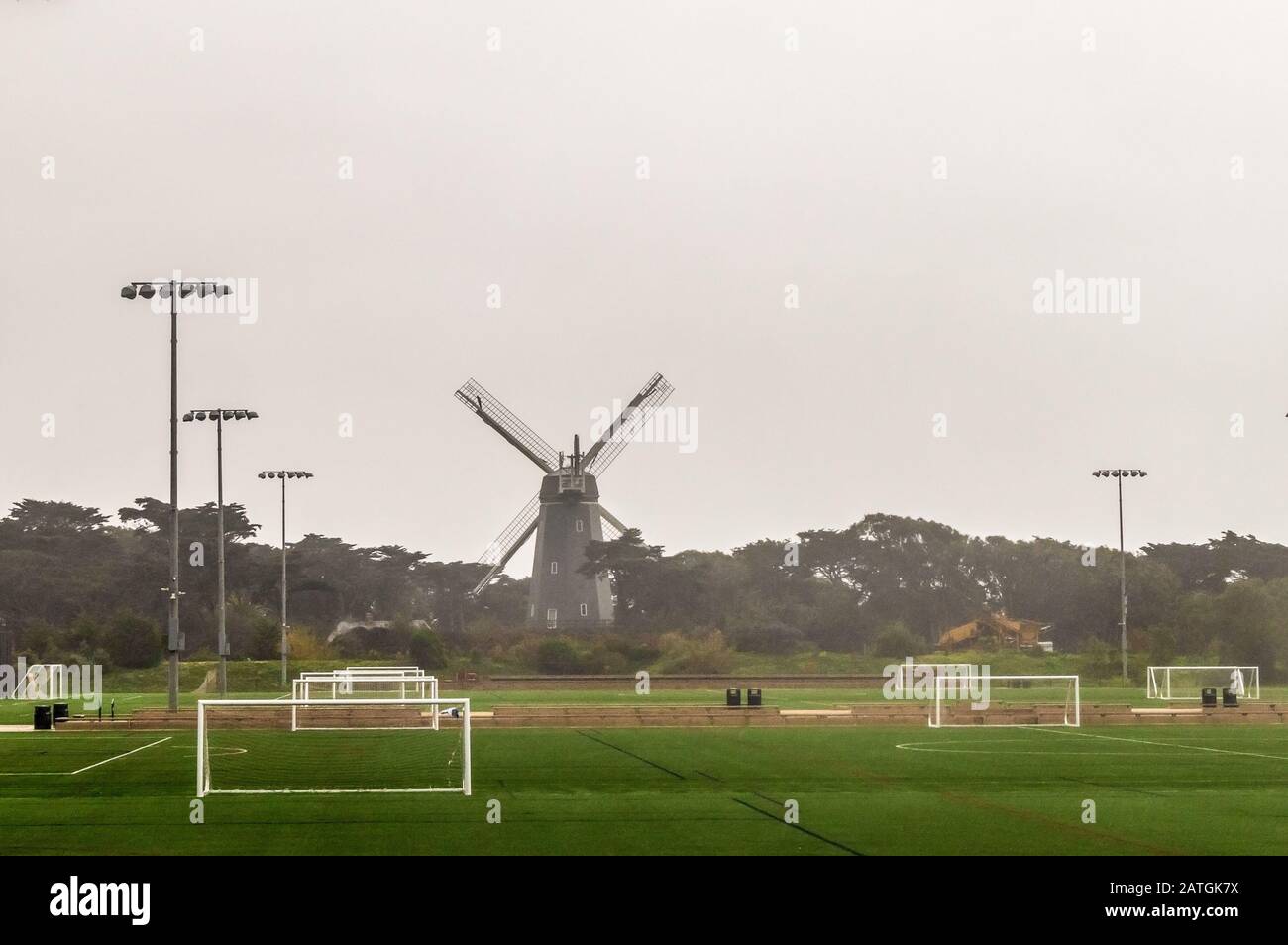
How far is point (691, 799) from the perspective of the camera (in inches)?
909

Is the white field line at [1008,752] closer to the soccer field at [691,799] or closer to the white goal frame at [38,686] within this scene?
the soccer field at [691,799]

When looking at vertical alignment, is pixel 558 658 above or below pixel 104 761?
below

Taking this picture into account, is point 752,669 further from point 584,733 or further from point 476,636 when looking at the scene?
point 584,733

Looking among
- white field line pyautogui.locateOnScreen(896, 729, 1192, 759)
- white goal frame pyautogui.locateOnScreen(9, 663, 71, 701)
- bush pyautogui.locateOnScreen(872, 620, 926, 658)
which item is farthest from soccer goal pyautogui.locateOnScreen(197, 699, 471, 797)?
bush pyautogui.locateOnScreen(872, 620, 926, 658)

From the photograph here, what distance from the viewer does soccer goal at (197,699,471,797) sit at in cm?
2472

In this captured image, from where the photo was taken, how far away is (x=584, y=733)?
39.9m

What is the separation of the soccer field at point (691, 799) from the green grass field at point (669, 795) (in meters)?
0.05

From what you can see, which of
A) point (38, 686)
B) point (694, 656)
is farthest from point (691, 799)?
point (694, 656)

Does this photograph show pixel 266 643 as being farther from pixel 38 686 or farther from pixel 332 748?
pixel 332 748

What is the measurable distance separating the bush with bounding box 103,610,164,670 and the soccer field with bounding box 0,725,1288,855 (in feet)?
159

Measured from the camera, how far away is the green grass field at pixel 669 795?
18.3 metres

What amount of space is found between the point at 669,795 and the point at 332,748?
12.5 m

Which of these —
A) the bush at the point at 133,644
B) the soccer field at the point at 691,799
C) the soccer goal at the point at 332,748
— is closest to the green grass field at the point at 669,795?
the soccer field at the point at 691,799
